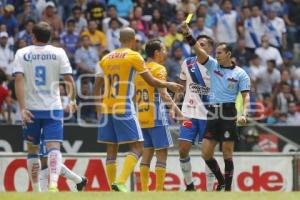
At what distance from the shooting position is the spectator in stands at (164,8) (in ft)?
90.8

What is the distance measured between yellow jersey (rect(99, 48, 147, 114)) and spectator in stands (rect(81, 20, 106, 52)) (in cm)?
993

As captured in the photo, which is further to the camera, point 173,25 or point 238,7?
point 238,7

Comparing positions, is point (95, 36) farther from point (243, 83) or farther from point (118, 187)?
point (118, 187)

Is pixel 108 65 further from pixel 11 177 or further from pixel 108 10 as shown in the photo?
pixel 108 10

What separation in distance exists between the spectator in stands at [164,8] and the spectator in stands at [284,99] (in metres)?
4.01

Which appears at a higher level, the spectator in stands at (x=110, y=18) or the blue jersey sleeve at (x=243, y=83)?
the spectator in stands at (x=110, y=18)

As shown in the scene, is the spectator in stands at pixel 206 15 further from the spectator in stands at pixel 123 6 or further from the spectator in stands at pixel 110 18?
the spectator in stands at pixel 110 18

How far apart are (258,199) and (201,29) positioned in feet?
43.8

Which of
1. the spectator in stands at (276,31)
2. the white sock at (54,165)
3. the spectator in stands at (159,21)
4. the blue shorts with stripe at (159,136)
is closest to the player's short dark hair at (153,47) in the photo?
the blue shorts with stripe at (159,136)

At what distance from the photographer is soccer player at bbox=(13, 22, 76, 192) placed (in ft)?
50.3

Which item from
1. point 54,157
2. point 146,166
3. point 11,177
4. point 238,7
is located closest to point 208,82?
point 146,166

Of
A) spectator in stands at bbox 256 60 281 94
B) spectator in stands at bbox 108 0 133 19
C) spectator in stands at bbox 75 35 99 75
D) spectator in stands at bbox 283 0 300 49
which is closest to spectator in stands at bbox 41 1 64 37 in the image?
spectator in stands at bbox 75 35 99 75

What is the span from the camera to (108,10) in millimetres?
26844

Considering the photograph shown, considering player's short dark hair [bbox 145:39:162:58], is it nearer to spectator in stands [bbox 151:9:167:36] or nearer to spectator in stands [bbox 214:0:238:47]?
spectator in stands [bbox 151:9:167:36]
